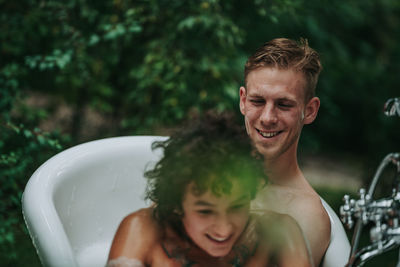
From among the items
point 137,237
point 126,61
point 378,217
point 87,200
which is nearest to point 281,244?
point 378,217

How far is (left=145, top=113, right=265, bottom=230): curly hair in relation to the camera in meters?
1.23

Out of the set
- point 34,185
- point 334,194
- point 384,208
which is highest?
point 384,208

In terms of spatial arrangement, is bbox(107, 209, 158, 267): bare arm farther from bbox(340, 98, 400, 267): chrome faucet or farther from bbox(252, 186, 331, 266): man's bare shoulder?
bbox(340, 98, 400, 267): chrome faucet

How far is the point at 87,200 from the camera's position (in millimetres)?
1825

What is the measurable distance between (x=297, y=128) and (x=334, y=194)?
320 centimetres

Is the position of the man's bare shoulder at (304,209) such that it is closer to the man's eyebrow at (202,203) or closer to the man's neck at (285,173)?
the man's neck at (285,173)

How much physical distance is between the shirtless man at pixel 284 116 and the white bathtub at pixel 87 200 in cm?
18

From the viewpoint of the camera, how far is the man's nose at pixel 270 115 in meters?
1.57

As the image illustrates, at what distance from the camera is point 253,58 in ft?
5.33

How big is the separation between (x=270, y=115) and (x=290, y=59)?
0.19 meters

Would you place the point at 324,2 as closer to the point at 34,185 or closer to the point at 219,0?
the point at 219,0

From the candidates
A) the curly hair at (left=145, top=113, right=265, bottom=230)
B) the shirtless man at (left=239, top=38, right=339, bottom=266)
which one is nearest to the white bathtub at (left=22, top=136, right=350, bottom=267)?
the shirtless man at (left=239, top=38, right=339, bottom=266)

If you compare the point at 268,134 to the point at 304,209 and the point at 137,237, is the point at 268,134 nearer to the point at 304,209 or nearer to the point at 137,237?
the point at 304,209

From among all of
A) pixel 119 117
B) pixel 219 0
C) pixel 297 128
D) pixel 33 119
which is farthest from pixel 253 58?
pixel 119 117
